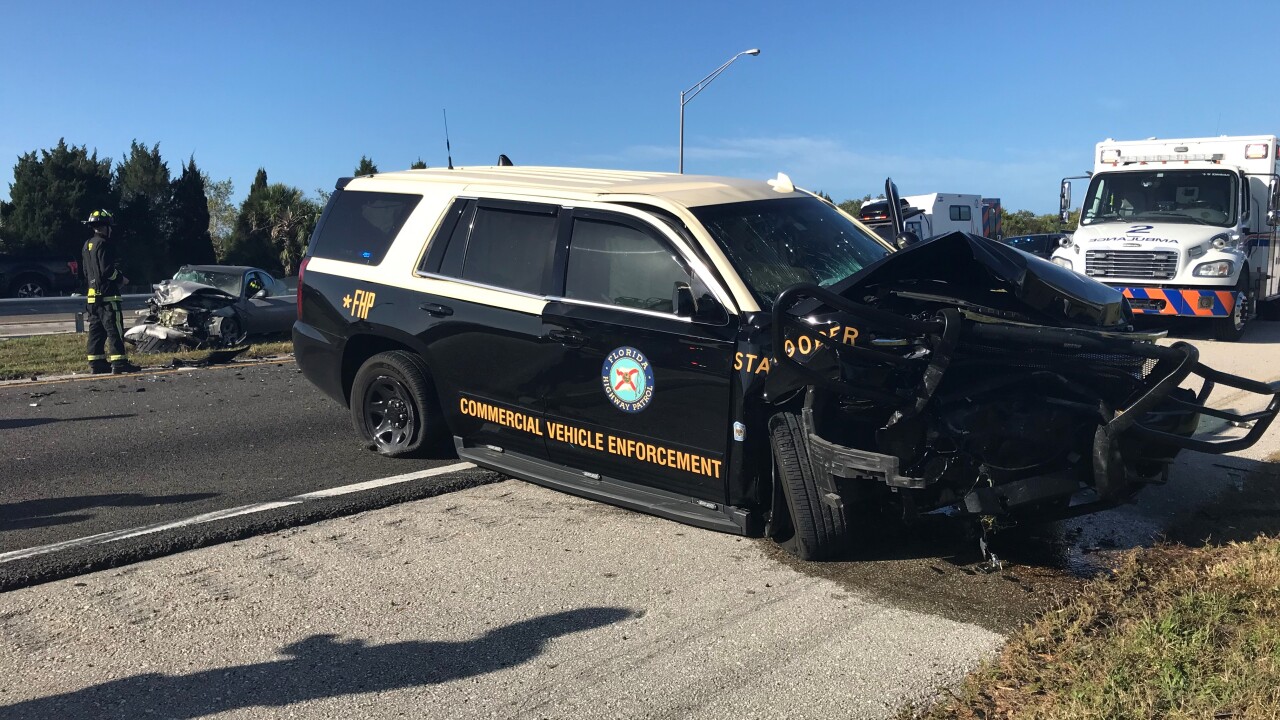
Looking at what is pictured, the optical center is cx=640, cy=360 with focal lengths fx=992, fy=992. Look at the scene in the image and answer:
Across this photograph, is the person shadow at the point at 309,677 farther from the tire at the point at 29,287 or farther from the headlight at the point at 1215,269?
the tire at the point at 29,287

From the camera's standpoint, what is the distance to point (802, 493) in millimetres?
4602

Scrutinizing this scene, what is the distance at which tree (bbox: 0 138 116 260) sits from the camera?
40375mm

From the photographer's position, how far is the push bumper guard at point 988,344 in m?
4.18

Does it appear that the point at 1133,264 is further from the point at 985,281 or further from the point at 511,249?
the point at 511,249

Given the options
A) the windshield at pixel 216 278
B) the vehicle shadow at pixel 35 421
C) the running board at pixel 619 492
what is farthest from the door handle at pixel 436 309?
the windshield at pixel 216 278

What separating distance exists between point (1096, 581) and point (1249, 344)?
1195 cm

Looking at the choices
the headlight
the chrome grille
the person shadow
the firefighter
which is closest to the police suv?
the person shadow

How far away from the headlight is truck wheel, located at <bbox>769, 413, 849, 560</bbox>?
1160 cm

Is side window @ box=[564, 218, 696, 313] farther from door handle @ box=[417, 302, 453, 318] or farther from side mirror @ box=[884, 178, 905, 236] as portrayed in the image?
side mirror @ box=[884, 178, 905, 236]

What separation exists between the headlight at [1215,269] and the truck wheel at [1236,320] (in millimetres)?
342

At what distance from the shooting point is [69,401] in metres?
9.40

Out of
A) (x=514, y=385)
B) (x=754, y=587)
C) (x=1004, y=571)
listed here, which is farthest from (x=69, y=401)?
(x=1004, y=571)

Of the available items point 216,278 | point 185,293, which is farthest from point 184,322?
point 216,278

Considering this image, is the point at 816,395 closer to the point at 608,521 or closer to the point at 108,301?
the point at 608,521
